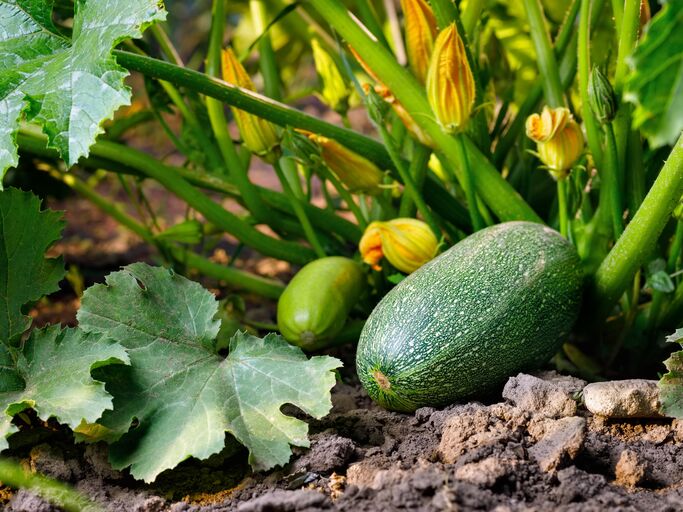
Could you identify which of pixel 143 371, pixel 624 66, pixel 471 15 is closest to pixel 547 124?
pixel 624 66

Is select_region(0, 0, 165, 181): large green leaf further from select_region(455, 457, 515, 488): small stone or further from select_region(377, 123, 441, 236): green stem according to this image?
select_region(455, 457, 515, 488): small stone

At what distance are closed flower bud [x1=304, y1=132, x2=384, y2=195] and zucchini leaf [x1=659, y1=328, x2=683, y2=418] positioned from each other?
704 mm

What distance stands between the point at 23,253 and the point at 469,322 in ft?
2.63

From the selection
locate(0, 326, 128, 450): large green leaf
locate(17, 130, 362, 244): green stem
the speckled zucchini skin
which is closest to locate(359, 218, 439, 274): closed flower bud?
the speckled zucchini skin

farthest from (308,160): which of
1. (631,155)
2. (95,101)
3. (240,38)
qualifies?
(240,38)

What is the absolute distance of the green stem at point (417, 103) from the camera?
1.65 metres

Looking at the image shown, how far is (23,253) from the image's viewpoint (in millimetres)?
1544

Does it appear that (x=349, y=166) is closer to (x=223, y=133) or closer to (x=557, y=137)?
(x=223, y=133)

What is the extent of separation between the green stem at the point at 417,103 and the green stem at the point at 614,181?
19cm

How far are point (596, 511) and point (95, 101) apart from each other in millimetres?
927

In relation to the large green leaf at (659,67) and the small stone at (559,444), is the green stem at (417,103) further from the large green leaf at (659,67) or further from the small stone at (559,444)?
the large green leaf at (659,67)

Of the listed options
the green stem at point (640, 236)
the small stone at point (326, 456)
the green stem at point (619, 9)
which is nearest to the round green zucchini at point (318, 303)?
the small stone at point (326, 456)

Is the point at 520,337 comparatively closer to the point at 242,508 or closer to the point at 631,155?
the point at 631,155

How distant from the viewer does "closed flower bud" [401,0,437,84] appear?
1.69 meters
